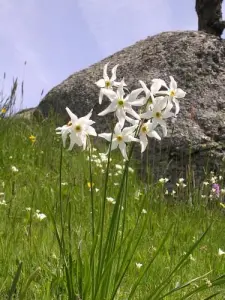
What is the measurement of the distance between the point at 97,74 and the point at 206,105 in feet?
6.33

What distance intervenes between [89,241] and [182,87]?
396 cm

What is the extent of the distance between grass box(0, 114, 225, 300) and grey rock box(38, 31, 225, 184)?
638mm

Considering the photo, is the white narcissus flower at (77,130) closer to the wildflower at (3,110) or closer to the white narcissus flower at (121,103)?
the white narcissus flower at (121,103)

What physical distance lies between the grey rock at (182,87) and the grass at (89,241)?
0.64m

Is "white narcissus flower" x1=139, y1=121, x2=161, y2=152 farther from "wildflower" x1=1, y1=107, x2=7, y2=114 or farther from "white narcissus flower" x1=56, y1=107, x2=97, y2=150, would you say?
"wildflower" x1=1, y1=107, x2=7, y2=114

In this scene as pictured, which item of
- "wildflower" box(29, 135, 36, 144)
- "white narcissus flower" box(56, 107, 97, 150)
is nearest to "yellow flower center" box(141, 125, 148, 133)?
"white narcissus flower" box(56, 107, 97, 150)

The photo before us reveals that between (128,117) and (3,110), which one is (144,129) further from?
(3,110)

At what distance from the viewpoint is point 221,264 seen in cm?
318

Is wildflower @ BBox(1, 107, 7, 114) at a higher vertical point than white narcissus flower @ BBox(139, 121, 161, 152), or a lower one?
higher

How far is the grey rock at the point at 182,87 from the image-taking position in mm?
6164

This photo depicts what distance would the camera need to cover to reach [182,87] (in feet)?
22.3

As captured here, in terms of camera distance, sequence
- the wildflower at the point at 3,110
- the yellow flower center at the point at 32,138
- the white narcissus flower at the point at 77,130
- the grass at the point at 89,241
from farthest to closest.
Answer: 1. the wildflower at the point at 3,110
2. the yellow flower center at the point at 32,138
3. the grass at the point at 89,241
4. the white narcissus flower at the point at 77,130

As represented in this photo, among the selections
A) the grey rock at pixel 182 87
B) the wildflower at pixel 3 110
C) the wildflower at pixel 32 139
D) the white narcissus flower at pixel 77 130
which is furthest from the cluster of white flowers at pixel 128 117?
the wildflower at pixel 3 110

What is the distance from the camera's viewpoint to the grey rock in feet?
20.2
